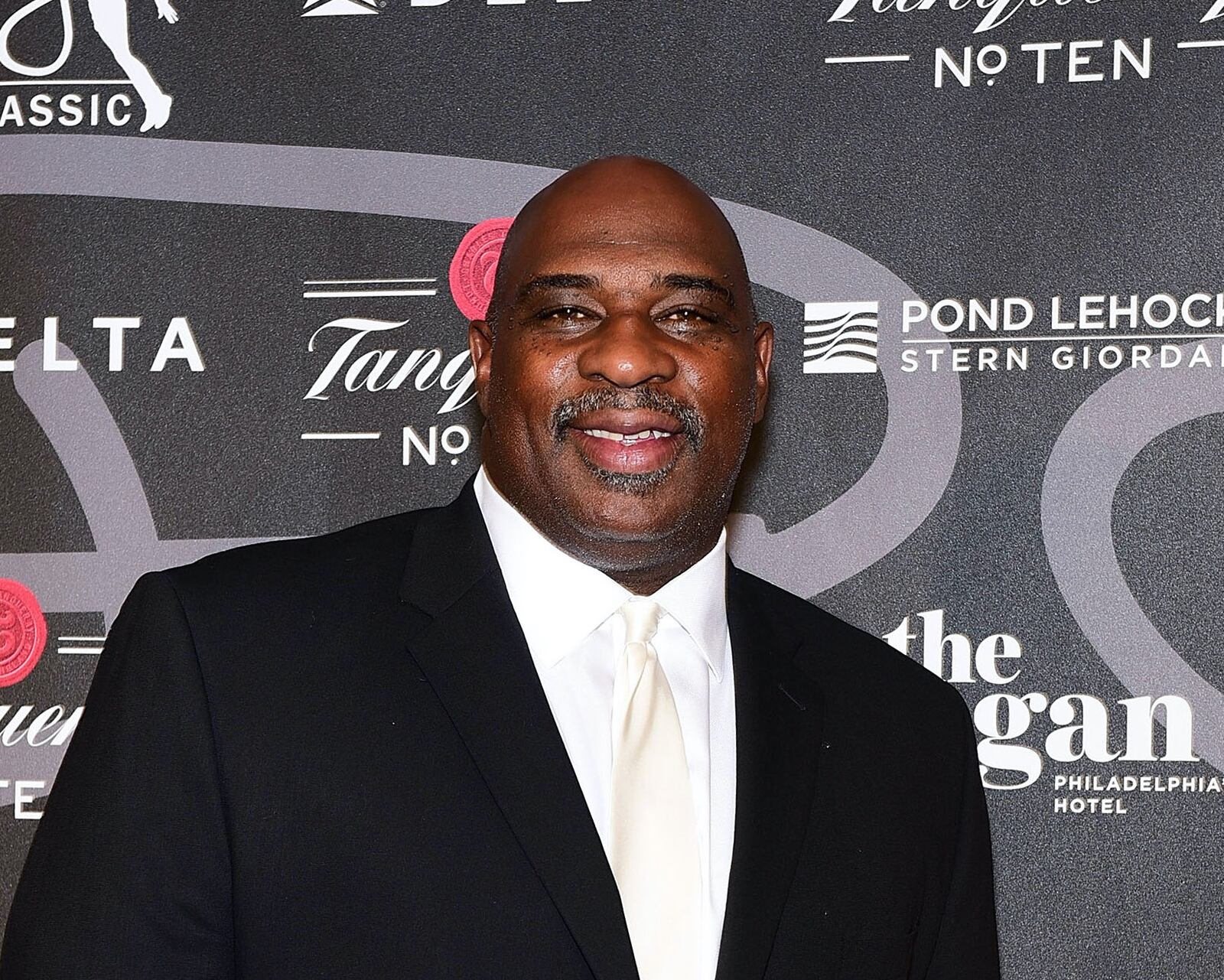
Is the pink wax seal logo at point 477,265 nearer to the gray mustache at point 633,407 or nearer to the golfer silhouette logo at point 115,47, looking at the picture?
the golfer silhouette logo at point 115,47

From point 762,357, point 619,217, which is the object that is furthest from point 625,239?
point 762,357

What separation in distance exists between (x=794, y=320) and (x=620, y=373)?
0.77 meters

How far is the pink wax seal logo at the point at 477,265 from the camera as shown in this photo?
7.54 feet

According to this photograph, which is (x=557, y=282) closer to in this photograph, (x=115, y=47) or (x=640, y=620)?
(x=640, y=620)

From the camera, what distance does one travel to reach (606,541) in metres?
1.61

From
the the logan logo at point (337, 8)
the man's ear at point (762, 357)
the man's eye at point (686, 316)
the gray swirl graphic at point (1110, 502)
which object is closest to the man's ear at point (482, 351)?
the man's eye at point (686, 316)

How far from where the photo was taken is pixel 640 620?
1.62 m

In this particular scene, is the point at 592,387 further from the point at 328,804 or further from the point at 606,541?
the point at 328,804

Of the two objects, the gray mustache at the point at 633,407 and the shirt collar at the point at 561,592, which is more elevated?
the gray mustache at the point at 633,407

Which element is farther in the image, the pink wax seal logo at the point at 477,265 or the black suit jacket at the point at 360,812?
the pink wax seal logo at the point at 477,265

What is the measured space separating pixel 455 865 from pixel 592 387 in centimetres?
52

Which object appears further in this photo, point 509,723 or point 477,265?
point 477,265

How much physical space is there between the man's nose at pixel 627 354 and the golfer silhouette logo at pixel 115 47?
3.74 feet

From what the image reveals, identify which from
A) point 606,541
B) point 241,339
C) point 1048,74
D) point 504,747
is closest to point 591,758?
point 504,747
